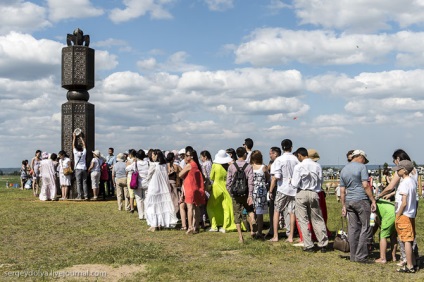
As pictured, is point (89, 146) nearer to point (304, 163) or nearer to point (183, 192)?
point (183, 192)

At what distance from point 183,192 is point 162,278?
402cm

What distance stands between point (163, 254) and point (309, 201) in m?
2.39

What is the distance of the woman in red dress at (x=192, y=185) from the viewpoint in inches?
384

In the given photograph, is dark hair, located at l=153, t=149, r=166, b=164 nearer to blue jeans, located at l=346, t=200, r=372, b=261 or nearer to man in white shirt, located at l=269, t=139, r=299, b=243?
man in white shirt, located at l=269, t=139, r=299, b=243

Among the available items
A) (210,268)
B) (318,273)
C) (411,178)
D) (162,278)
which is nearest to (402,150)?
(411,178)

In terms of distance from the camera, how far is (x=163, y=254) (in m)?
7.68

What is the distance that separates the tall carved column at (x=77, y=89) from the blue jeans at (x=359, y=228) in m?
11.5

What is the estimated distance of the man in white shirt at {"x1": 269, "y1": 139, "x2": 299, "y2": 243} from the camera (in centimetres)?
866

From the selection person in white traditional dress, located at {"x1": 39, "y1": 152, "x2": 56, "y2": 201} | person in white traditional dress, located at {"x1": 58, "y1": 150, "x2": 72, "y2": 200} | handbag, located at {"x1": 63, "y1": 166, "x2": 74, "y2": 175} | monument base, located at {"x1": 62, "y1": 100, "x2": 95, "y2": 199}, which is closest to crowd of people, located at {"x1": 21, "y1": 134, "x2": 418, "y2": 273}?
handbag, located at {"x1": 63, "y1": 166, "x2": 74, "y2": 175}

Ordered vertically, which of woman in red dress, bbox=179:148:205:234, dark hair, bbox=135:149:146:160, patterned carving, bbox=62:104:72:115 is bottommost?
woman in red dress, bbox=179:148:205:234

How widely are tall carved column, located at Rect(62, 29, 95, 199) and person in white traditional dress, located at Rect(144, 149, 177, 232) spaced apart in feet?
22.9

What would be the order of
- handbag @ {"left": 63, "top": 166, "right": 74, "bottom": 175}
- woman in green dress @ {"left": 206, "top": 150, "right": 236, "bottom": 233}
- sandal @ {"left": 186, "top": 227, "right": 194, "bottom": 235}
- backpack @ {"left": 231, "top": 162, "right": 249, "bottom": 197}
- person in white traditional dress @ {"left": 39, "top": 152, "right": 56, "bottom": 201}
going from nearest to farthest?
1. backpack @ {"left": 231, "top": 162, "right": 249, "bottom": 197}
2. woman in green dress @ {"left": 206, "top": 150, "right": 236, "bottom": 233}
3. sandal @ {"left": 186, "top": 227, "right": 194, "bottom": 235}
4. handbag @ {"left": 63, "top": 166, "right": 74, "bottom": 175}
5. person in white traditional dress @ {"left": 39, "top": 152, "right": 56, "bottom": 201}

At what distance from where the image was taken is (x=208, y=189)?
10453 millimetres

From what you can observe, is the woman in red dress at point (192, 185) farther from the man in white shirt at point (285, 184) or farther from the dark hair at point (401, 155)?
the dark hair at point (401, 155)
